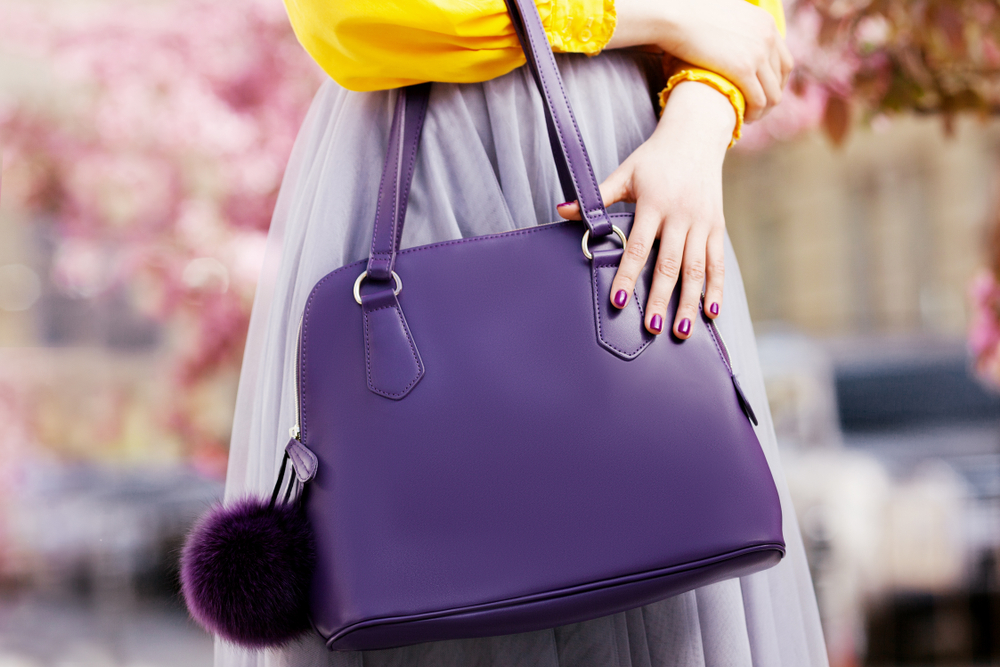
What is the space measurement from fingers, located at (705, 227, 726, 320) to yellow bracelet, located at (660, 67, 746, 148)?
0.16m

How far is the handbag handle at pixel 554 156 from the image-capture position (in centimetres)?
87

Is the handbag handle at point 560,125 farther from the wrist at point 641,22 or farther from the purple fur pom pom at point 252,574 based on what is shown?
the purple fur pom pom at point 252,574

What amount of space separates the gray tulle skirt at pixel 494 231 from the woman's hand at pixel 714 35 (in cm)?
7

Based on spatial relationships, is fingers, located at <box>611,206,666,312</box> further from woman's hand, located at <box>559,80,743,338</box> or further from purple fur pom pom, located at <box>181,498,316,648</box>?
purple fur pom pom, located at <box>181,498,316,648</box>

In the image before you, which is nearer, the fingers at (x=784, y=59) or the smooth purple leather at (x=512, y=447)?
the smooth purple leather at (x=512, y=447)

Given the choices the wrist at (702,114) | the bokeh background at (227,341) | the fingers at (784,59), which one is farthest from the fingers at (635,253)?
the bokeh background at (227,341)

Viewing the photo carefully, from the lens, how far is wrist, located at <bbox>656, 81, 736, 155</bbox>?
0.96 m

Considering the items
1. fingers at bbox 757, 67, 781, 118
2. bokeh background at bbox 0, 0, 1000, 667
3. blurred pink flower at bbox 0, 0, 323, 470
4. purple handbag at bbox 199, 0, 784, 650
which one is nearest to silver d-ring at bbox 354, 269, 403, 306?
purple handbag at bbox 199, 0, 784, 650

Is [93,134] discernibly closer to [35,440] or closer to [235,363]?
[235,363]

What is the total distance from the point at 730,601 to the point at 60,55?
4.39 meters

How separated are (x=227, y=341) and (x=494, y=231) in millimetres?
3148

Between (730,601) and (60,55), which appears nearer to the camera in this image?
(730,601)

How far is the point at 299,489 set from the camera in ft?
2.87

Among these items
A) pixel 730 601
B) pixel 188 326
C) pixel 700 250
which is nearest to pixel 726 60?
pixel 700 250
